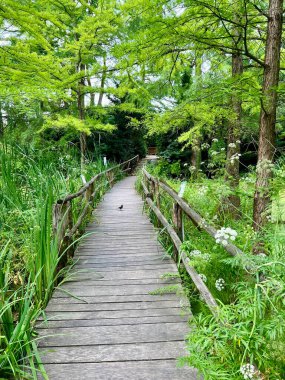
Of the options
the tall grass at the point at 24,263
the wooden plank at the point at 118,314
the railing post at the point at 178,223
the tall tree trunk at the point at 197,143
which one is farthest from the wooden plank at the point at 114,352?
the tall tree trunk at the point at 197,143

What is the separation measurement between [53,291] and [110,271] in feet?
2.68

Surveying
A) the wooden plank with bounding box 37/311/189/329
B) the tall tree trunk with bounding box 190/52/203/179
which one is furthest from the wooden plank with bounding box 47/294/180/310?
the tall tree trunk with bounding box 190/52/203/179

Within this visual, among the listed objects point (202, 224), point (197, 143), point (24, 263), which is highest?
point (197, 143)

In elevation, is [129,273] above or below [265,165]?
below

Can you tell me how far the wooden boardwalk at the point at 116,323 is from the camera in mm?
2092

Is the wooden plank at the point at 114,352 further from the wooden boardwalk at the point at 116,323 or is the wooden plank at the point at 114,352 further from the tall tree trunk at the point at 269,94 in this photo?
the tall tree trunk at the point at 269,94

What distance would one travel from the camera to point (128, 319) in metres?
2.71

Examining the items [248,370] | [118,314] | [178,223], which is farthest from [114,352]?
[178,223]

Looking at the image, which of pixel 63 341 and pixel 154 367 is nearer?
pixel 154 367

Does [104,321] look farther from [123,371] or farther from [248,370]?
[248,370]

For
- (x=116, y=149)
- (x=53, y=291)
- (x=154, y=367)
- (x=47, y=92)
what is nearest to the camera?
(x=154, y=367)

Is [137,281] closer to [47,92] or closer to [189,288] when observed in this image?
[189,288]

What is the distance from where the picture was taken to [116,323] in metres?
2.66

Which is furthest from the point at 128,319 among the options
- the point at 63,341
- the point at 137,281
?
the point at 137,281
